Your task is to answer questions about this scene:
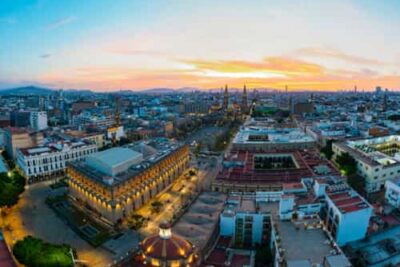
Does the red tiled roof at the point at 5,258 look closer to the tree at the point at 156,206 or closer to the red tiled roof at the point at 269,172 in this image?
the tree at the point at 156,206

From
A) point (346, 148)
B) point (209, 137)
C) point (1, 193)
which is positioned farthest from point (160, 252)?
point (209, 137)

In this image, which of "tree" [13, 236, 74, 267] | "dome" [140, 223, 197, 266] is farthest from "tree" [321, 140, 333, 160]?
"tree" [13, 236, 74, 267]

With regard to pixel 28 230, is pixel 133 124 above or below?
above

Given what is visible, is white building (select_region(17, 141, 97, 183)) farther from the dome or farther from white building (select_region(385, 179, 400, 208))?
white building (select_region(385, 179, 400, 208))

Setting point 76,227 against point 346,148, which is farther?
point 346,148

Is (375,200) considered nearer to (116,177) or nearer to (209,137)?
(116,177)

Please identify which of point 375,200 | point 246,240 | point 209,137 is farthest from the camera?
point 209,137

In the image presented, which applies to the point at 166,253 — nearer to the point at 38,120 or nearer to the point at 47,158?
the point at 47,158
